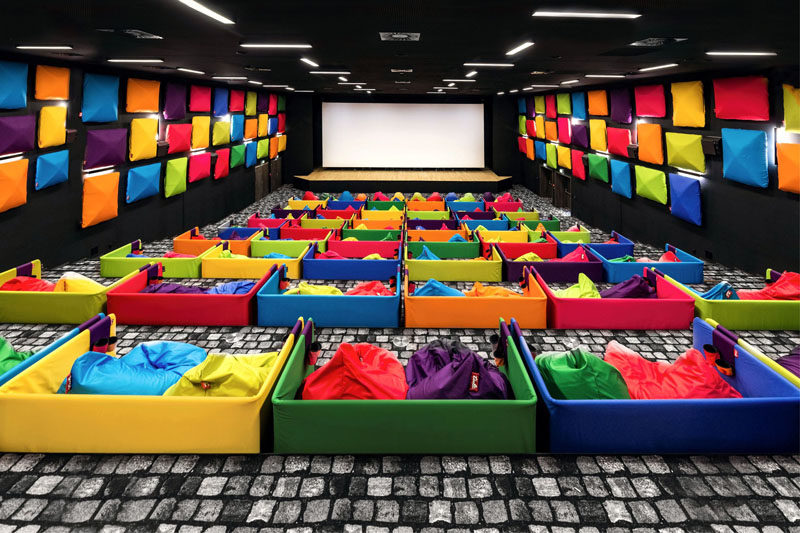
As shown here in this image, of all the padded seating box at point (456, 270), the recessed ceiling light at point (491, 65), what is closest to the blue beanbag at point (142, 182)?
the padded seating box at point (456, 270)

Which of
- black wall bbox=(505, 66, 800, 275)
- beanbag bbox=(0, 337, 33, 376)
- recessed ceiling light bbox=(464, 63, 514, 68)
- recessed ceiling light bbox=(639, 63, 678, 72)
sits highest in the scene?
recessed ceiling light bbox=(464, 63, 514, 68)

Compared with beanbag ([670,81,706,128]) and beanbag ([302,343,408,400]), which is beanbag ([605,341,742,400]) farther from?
beanbag ([670,81,706,128])

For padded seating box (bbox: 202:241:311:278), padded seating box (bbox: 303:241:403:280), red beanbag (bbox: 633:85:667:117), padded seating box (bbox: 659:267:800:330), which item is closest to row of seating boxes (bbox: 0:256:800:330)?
padded seating box (bbox: 659:267:800:330)

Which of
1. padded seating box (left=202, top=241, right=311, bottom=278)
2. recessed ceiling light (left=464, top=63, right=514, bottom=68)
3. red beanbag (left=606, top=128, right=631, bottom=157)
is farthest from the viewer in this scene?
red beanbag (left=606, top=128, right=631, bottom=157)

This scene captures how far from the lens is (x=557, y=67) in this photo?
838 cm

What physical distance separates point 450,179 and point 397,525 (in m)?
17.3

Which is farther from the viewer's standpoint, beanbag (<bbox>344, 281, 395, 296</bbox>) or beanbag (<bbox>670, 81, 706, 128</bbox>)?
beanbag (<bbox>670, 81, 706, 128</bbox>)

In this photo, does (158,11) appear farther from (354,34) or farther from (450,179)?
(450,179)

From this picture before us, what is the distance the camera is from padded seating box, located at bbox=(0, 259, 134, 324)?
18.2 feet

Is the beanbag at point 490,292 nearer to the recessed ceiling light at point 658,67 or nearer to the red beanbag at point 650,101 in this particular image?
the recessed ceiling light at point 658,67

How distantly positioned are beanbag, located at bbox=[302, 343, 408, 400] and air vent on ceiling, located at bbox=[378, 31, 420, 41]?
3441mm

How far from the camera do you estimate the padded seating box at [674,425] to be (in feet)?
10.00

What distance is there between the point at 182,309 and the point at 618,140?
404 inches

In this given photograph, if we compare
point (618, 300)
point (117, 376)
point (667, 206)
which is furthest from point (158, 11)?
point (667, 206)
